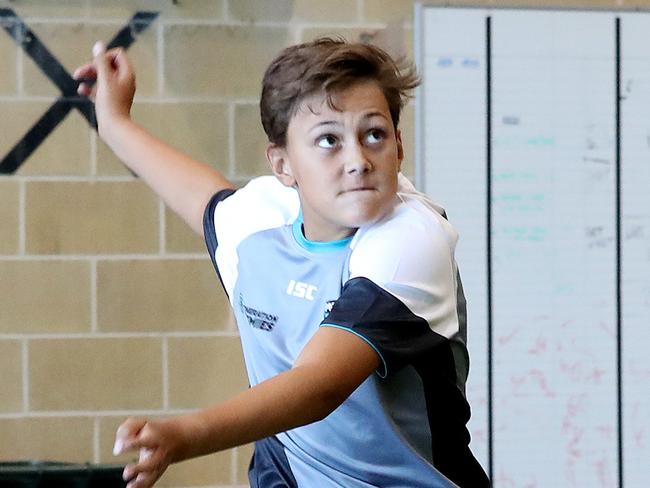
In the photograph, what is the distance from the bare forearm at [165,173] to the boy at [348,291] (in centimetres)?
14

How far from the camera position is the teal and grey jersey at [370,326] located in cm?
131

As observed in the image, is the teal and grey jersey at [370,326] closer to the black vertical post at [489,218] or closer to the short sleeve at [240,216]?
the short sleeve at [240,216]

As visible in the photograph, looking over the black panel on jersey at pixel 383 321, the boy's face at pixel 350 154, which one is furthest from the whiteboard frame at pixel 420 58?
the black panel on jersey at pixel 383 321

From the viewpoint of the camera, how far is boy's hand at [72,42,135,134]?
1810 millimetres

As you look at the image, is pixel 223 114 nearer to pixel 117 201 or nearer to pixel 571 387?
pixel 117 201

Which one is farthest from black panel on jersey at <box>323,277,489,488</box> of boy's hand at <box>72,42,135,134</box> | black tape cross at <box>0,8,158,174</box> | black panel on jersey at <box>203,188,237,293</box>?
black tape cross at <box>0,8,158,174</box>

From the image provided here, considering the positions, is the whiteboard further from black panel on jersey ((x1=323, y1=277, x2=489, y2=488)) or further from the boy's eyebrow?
the boy's eyebrow

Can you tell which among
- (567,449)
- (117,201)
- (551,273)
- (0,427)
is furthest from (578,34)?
(0,427)

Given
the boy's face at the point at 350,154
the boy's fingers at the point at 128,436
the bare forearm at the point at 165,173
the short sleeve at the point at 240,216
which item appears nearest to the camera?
the boy's fingers at the point at 128,436

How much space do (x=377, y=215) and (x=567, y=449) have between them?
4.73 ft

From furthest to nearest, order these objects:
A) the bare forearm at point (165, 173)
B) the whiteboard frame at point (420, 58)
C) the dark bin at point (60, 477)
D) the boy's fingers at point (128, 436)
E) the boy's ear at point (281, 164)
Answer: the whiteboard frame at point (420, 58)
the dark bin at point (60, 477)
the bare forearm at point (165, 173)
the boy's ear at point (281, 164)
the boy's fingers at point (128, 436)

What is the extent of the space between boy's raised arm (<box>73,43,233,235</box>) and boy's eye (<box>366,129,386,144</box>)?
0.46 metres

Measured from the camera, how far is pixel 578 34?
2.59 meters

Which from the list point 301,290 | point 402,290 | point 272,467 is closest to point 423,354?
point 402,290
